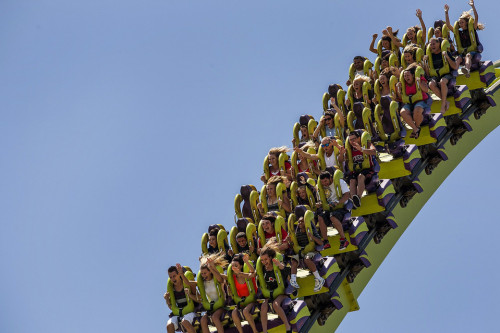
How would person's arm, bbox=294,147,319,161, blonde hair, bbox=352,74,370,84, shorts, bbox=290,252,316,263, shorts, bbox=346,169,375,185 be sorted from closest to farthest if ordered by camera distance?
shorts, bbox=290,252,316,263, shorts, bbox=346,169,375,185, person's arm, bbox=294,147,319,161, blonde hair, bbox=352,74,370,84

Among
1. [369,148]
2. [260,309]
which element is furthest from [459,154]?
[260,309]

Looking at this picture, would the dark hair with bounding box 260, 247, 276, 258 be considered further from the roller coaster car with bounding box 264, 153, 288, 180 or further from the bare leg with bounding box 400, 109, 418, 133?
the bare leg with bounding box 400, 109, 418, 133

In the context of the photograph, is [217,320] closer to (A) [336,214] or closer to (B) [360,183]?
(A) [336,214]

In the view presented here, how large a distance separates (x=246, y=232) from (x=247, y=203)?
50.6 inches

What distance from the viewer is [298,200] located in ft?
45.8

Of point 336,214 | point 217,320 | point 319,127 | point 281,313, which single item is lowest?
point 281,313

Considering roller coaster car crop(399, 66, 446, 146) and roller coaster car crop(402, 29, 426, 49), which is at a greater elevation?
roller coaster car crop(402, 29, 426, 49)

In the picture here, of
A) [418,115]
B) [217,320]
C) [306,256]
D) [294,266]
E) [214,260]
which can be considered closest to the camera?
[217,320]

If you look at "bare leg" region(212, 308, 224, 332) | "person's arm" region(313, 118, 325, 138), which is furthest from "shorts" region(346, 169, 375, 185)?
"bare leg" region(212, 308, 224, 332)

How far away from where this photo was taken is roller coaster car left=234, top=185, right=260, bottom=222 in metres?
14.6

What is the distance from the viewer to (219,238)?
13.9 m

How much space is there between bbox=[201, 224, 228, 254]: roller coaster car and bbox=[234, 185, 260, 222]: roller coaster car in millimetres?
600

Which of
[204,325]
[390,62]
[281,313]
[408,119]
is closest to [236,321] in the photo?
[204,325]

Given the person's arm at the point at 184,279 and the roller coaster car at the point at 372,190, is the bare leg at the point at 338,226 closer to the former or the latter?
the roller coaster car at the point at 372,190
